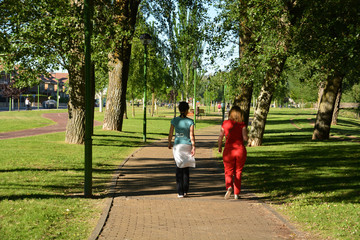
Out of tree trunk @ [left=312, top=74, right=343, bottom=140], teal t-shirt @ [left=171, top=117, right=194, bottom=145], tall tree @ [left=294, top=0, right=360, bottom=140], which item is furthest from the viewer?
tree trunk @ [left=312, top=74, right=343, bottom=140]

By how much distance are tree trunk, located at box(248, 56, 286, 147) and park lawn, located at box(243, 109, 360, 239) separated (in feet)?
6.09

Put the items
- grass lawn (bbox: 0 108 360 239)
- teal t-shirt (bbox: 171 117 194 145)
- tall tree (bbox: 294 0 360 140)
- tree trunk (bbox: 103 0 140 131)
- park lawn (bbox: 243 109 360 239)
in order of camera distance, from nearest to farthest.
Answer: grass lawn (bbox: 0 108 360 239)
park lawn (bbox: 243 109 360 239)
teal t-shirt (bbox: 171 117 194 145)
tall tree (bbox: 294 0 360 140)
tree trunk (bbox: 103 0 140 131)

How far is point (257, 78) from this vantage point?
15500 millimetres

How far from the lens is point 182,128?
23.6ft

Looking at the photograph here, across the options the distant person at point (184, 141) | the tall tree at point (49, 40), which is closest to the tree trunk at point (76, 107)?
the tall tree at point (49, 40)

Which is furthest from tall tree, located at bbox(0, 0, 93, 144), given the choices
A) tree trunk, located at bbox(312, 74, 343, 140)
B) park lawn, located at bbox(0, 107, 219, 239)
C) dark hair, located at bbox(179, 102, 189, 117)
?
tree trunk, located at bbox(312, 74, 343, 140)

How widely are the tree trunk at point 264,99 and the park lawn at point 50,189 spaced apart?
555 centimetres

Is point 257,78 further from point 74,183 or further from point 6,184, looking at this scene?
point 6,184

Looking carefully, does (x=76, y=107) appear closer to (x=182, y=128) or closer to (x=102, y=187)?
(x=102, y=187)

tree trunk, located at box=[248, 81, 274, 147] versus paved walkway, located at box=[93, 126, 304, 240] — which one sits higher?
tree trunk, located at box=[248, 81, 274, 147]

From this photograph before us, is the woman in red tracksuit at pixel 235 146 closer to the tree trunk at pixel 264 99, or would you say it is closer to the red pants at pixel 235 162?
the red pants at pixel 235 162

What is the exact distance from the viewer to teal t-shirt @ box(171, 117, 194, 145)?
7191mm

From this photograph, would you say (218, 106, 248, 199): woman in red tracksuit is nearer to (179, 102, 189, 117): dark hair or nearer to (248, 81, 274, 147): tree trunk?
(179, 102, 189, 117): dark hair

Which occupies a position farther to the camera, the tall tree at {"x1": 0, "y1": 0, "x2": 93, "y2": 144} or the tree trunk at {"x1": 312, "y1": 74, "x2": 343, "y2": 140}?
the tree trunk at {"x1": 312, "y1": 74, "x2": 343, "y2": 140}
